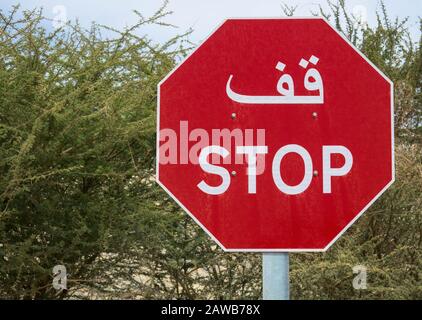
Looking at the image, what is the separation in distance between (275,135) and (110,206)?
Result: 12.4 feet

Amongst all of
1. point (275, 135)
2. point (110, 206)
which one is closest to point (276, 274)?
point (275, 135)

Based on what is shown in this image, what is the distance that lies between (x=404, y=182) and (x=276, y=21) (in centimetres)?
510

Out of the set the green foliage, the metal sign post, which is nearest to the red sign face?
the metal sign post

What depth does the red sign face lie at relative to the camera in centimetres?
321

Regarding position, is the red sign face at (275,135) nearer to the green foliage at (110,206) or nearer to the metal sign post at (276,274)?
the metal sign post at (276,274)

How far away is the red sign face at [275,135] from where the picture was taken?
321 centimetres

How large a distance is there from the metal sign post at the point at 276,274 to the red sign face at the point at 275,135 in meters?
0.04

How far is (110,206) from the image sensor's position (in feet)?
22.2

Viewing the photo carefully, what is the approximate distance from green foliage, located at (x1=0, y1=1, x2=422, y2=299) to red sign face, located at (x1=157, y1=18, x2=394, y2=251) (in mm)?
2833

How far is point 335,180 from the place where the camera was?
324cm

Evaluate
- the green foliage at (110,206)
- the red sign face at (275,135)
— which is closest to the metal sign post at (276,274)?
the red sign face at (275,135)

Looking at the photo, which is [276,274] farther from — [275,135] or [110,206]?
[110,206]

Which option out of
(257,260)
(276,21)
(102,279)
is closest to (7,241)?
(102,279)
